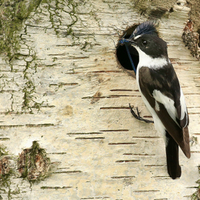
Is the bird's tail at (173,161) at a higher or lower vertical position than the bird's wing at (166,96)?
lower

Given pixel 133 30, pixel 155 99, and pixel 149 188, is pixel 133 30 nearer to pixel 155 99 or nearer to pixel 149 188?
pixel 155 99

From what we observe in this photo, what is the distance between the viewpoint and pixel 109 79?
7.96ft

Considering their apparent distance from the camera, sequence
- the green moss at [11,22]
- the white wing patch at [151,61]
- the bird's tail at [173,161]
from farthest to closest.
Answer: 1. the white wing patch at [151,61]
2. the green moss at [11,22]
3. the bird's tail at [173,161]

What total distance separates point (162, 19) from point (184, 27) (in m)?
0.23

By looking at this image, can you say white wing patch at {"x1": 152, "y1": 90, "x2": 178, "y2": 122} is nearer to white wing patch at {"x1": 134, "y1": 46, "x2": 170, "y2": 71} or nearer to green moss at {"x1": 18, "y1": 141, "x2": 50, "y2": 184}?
white wing patch at {"x1": 134, "y1": 46, "x2": 170, "y2": 71}

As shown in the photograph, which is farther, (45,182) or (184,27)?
(184,27)

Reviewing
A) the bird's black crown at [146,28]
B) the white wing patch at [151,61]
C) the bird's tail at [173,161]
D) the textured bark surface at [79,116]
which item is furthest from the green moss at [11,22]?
the bird's tail at [173,161]

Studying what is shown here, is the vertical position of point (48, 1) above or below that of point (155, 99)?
above

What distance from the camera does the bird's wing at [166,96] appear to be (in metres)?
2.28

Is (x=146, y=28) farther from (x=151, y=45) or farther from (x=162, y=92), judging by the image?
(x=162, y=92)

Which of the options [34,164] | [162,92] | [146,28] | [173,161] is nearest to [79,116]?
[34,164]

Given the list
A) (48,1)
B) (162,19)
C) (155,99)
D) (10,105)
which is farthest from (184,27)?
(10,105)

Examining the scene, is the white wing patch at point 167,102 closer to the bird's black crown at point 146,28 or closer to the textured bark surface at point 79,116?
the textured bark surface at point 79,116

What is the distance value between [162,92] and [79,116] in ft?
2.45
